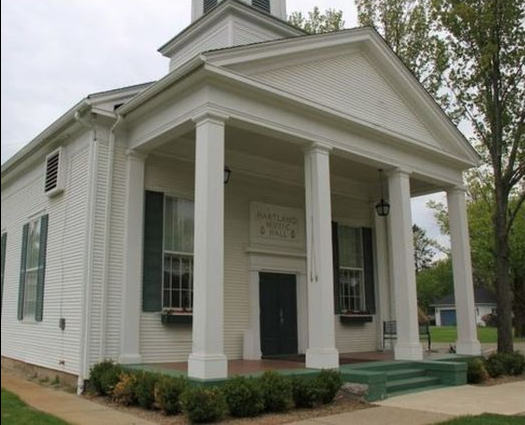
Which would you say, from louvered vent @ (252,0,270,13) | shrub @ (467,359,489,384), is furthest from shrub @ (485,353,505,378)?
louvered vent @ (252,0,270,13)

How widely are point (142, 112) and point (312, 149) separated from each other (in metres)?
3.25

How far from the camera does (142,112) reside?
9.96 meters

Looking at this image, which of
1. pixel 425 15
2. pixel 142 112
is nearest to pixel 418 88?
pixel 425 15

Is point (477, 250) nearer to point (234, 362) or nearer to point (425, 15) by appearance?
point (425, 15)

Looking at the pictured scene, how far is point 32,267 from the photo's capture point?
12.6 m

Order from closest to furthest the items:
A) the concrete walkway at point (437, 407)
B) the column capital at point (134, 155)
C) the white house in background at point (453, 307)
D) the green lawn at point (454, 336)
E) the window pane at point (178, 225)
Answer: the concrete walkway at point (437, 407), the column capital at point (134, 155), the window pane at point (178, 225), the green lawn at point (454, 336), the white house in background at point (453, 307)

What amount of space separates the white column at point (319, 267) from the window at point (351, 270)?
14.7ft

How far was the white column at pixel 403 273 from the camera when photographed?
11252 millimetres

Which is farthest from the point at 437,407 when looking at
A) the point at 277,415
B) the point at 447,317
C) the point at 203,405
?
the point at 447,317

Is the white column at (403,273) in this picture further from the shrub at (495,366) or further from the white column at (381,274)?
the white column at (381,274)

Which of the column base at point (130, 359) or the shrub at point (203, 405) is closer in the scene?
the shrub at point (203, 405)

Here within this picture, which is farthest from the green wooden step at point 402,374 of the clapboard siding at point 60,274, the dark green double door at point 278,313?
the clapboard siding at point 60,274

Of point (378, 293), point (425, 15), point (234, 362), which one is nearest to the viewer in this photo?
point (234, 362)

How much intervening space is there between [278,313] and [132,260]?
4098 millimetres
